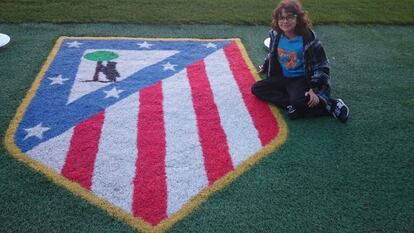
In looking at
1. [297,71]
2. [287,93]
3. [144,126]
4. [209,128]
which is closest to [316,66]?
[297,71]

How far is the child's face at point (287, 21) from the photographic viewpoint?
10.7 ft

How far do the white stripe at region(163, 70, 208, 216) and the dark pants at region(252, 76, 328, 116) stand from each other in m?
0.69

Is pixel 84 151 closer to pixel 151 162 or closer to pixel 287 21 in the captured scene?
pixel 151 162

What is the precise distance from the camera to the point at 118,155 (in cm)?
283

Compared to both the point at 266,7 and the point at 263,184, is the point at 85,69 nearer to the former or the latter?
the point at 263,184

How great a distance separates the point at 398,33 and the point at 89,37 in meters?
4.04

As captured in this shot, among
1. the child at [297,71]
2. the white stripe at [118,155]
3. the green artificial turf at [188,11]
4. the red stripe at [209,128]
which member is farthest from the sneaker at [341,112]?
the green artificial turf at [188,11]

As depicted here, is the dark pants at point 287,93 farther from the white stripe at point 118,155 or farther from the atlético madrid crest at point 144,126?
the white stripe at point 118,155

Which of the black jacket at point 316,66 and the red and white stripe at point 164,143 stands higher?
the black jacket at point 316,66

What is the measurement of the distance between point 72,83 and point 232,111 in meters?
1.55

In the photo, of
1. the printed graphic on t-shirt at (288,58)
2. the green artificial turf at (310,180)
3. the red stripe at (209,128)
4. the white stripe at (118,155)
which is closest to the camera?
the green artificial turf at (310,180)

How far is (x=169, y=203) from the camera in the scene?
2453 millimetres

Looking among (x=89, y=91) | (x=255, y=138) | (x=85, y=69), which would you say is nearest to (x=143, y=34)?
(x=85, y=69)

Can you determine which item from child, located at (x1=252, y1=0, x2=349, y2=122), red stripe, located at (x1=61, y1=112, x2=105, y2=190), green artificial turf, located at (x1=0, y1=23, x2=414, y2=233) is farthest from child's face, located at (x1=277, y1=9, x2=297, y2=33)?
red stripe, located at (x1=61, y1=112, x2=105, y2=190)
